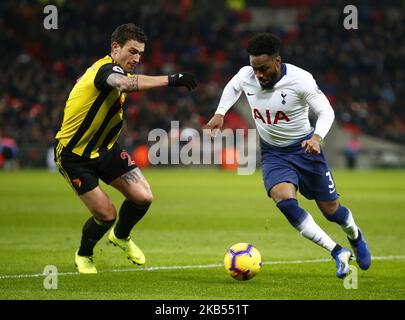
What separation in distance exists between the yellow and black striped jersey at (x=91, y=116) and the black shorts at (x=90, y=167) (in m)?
0.07

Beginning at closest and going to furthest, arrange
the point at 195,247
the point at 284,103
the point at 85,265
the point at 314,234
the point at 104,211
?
1. the point at 314,234
2. the point at 284,103
3. the point at 104,211
4. the point at 85,265
5. the point at 195,247

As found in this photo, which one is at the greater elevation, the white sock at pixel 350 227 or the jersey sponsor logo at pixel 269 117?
the jersey sponsor logo at pixel 269 117

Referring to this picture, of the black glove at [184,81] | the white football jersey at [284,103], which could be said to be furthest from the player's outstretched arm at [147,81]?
the white football jersey at [284,103]

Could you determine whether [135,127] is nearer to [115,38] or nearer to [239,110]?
[239,110]

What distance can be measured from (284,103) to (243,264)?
5.21 feet

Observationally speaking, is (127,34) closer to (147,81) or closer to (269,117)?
(147,81)

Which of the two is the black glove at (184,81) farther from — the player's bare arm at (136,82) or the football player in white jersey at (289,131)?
the football player in white jersey at (289,131)

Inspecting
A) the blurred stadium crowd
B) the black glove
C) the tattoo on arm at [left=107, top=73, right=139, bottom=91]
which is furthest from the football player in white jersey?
the blurred stadium crowd

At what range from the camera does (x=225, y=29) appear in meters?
38.7

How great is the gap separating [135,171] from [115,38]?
1.40 meters

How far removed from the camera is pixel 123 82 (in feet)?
27.7

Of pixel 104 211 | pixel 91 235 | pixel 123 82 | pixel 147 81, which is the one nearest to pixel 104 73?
pixel 123 82

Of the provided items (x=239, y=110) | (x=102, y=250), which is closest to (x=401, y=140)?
(x=239, y=110)

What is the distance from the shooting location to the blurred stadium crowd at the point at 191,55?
113 feet
